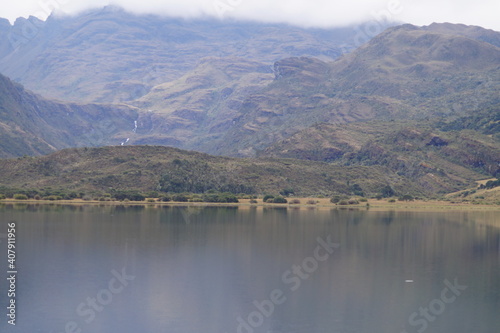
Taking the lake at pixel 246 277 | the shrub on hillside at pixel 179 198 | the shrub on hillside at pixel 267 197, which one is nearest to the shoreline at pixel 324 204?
the shrub on hillside at pixel 267 197

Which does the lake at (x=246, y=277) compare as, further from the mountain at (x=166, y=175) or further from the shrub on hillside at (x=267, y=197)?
the mountain at (x=166, y=175)

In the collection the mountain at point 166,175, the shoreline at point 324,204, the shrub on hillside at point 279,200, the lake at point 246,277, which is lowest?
the lake at point 246,277

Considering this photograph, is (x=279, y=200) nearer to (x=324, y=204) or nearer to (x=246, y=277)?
(x=324, y=204)

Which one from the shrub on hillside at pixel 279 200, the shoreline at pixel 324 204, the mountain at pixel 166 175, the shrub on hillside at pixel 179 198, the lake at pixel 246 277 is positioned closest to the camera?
the lake at pixel 246 277

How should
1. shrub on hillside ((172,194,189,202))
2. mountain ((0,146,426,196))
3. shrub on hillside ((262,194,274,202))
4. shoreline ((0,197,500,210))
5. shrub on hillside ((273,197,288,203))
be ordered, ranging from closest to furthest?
shoreline ((0,197,500,210))
shrub on hillside ((172,194,189,202))
shrub on hillside ((273,197,288,203))
shrub on hillside ((262,194,274,202))
mountain ((0,146,426,196))

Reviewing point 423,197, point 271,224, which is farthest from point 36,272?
point 423,197

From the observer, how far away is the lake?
1816 inches

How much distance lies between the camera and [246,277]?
59312mm

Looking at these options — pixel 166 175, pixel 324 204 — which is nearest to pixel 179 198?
pixel 166 175

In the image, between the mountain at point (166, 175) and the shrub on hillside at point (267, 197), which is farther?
the mountain at point (166, 175)

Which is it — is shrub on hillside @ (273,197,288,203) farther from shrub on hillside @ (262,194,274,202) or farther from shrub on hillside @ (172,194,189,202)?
shrub on hillside @ (172,194,189,202)

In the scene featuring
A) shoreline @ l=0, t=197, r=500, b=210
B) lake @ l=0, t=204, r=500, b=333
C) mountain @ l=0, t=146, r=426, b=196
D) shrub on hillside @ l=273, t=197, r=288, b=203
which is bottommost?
lake @ l=0, t=204, r=500, b=333

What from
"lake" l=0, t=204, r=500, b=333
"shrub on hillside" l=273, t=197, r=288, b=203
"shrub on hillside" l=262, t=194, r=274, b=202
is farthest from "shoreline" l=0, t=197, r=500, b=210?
"lake" l=0, t=204, r=500, b=333

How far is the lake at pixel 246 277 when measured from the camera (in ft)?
151
